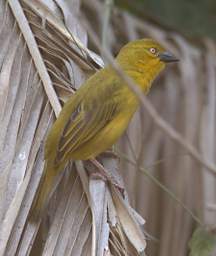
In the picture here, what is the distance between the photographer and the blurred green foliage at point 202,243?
359 centimetres

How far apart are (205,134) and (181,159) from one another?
0.73ft

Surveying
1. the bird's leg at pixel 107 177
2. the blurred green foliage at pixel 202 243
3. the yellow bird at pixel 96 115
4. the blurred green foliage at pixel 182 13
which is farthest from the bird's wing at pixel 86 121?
the blurred green foliage at pixel 182 13

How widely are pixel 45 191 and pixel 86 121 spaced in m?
0.65

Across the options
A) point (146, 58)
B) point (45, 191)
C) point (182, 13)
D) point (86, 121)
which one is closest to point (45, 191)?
point (45, 191)

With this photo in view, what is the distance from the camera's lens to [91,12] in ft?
21.0

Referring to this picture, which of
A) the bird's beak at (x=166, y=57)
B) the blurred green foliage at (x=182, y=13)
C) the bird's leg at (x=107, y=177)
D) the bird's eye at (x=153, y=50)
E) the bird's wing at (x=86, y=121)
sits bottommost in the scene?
the bird's leg at (x=107, y=177)

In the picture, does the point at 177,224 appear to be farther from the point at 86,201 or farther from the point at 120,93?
the point at 86,201

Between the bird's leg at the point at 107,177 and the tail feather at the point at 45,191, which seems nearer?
the tail feather at the point at 45,191

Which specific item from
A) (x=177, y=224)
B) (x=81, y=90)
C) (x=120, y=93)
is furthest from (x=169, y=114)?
(x=81, y=90)

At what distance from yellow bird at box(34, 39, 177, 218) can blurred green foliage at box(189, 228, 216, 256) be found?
2.26 ft

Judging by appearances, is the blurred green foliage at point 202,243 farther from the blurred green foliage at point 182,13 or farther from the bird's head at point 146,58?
the blurred green foliage at point 182,13

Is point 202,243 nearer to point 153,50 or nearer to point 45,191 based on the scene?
point 45,191

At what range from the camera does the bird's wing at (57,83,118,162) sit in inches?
151

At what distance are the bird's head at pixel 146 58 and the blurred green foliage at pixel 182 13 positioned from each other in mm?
1693
